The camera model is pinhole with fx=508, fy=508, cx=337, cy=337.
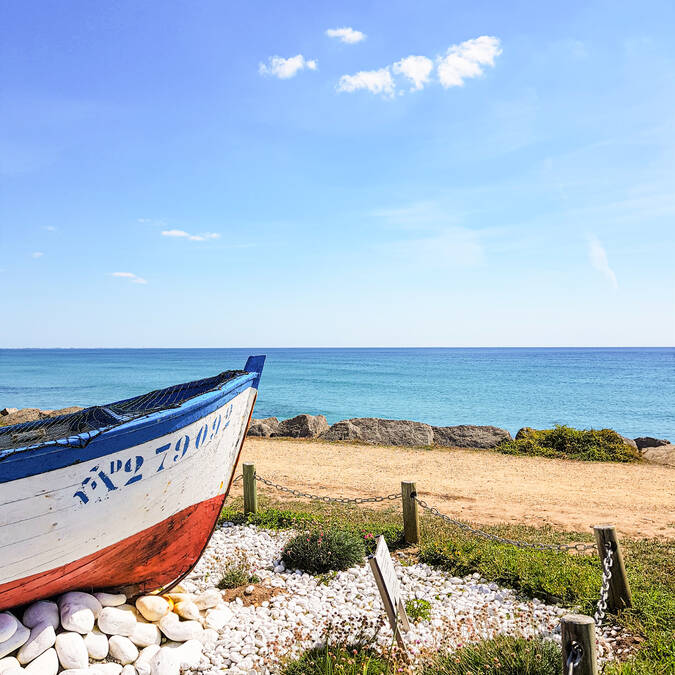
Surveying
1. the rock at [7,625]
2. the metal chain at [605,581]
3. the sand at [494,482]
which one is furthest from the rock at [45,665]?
the sand at [494,482]

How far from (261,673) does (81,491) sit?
2.36 meters

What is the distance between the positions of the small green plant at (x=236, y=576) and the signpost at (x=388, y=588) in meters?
2.29

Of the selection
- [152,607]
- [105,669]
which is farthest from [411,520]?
[105,669]

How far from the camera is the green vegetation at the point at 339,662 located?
438 centimetres

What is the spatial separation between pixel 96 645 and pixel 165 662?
64cm

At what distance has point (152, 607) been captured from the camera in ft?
17.3

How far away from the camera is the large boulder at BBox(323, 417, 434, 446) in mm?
20578

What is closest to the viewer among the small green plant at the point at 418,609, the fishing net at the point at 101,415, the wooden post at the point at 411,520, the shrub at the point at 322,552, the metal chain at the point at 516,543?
the small green plant at the point at 418,609

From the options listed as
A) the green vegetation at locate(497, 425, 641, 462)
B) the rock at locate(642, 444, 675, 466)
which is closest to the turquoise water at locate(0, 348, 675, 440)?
the green vegetation at locate(497, 425, 641, 462)

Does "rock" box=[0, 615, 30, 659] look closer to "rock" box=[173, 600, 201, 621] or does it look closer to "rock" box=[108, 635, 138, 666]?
"rock" box=[108, 635, 138, 666]

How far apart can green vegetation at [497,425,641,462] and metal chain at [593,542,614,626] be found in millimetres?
12517

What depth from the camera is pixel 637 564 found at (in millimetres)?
7145

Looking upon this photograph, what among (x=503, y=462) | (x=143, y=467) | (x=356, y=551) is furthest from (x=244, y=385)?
(x=503, y=462)

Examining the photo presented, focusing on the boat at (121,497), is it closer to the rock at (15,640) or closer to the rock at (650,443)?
the rock at (15,640)
